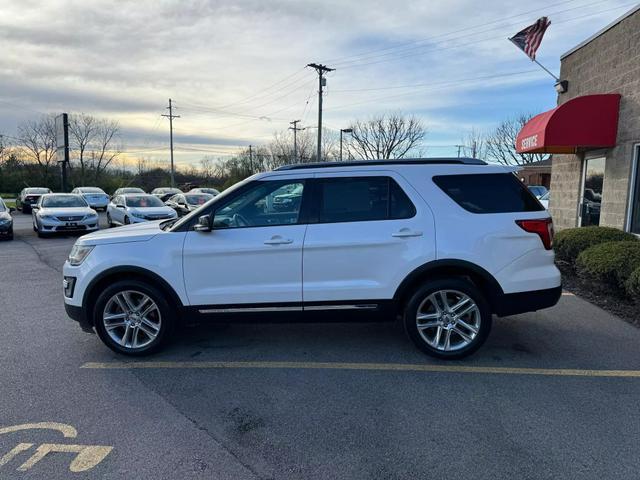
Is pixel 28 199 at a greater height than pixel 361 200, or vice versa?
pixel 361 200

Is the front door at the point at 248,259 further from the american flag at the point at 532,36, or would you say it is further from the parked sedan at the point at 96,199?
the parked sedan at the point at 96,199

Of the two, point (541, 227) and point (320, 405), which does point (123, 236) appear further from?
point (541, 227)

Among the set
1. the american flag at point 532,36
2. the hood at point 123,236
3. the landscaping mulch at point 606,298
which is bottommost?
the landscaping mulch at point 606,298

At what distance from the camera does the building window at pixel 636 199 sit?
28.4 feet

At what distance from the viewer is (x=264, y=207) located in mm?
4438

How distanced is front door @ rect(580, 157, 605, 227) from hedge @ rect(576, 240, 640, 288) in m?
3.58

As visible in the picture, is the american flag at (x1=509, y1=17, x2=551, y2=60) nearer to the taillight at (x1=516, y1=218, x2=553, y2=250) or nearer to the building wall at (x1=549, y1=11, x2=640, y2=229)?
the building wall at (x1=549, y1=11, x2=640, y2=229)

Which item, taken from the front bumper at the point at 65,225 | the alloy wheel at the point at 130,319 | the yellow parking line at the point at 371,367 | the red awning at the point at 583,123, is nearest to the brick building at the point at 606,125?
the red awning at the point at 583,123

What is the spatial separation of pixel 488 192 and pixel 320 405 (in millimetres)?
2520

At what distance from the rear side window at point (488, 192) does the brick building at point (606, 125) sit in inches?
227

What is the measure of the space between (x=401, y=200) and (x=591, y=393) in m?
2.27

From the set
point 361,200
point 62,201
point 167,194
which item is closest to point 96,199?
point 167,194

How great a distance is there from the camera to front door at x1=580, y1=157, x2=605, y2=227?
32.9 ft

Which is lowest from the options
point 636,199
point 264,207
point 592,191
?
point 264,207
